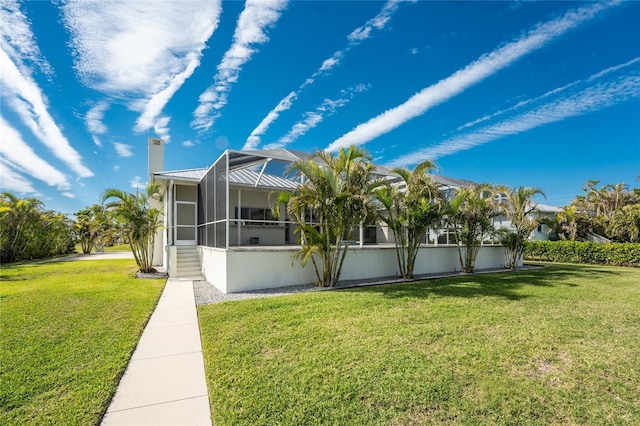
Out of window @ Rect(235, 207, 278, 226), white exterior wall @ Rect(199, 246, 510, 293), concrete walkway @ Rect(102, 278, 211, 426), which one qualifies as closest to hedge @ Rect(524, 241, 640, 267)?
white exterior wall @ Rect(199, 246, 510, 293)

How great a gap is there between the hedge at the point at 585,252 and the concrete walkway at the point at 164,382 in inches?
917

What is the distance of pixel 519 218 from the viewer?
14742 mm

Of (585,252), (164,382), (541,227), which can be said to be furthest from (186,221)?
(541,227)

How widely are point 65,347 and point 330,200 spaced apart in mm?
6542

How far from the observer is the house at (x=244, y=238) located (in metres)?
9.39

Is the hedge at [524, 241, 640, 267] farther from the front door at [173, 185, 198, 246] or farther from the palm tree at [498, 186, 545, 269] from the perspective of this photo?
the front door at [173, 185, 198, 246]

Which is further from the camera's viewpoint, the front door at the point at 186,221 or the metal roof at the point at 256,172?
the front door at the point at 186,221

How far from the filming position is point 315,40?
12.6 m

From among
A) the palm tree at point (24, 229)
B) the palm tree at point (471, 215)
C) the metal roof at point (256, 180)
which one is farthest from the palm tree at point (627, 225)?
the palm tree at point (24, 229)

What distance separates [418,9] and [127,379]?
13462 millimetres

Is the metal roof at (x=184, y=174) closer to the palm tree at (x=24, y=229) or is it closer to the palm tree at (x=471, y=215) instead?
the palm tree at (x=24, y=229)

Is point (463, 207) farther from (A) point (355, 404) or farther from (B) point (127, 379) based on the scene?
(B) point (127, 379)

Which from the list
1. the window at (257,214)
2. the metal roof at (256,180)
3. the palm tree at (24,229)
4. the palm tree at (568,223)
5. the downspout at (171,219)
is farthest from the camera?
the palm tree at (568,223)

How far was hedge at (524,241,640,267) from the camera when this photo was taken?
17.4m
